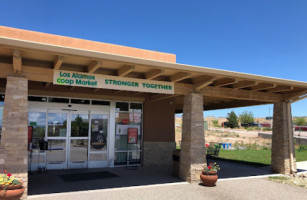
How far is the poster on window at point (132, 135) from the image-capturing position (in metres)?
10.9

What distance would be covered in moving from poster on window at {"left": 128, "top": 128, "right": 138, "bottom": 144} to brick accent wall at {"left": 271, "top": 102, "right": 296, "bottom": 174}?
5924mm

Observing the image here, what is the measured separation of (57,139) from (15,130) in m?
3.75

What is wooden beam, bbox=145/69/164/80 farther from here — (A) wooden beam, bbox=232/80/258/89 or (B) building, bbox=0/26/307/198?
(A) wooden beam, bbox=232/80/258/89

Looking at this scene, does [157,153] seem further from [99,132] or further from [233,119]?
[233,119]

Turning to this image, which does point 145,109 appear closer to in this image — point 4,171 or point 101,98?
point 101,98

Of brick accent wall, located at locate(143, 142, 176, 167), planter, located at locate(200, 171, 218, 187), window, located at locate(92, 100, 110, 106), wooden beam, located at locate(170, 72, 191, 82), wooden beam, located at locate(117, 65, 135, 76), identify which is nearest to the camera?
wooden beam, located at locate(117, 65, 135, 76)

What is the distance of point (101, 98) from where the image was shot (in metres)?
10.4

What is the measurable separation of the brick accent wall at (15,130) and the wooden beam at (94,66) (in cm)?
159

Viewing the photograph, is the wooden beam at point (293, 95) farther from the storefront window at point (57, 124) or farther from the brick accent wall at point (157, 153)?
the storefront window at point (57, 124)

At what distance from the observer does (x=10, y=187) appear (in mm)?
5438

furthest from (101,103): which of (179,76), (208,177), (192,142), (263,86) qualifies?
(263,86)

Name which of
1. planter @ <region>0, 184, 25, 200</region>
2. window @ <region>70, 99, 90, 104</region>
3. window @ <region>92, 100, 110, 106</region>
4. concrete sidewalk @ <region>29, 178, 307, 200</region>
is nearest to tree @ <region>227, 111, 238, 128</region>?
window @ <region>92, 100, 110, 106</region>

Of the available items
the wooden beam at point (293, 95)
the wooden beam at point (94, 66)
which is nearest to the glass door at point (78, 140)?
the wooden beam at point (94, 66)

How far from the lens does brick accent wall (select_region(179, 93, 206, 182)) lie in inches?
323
